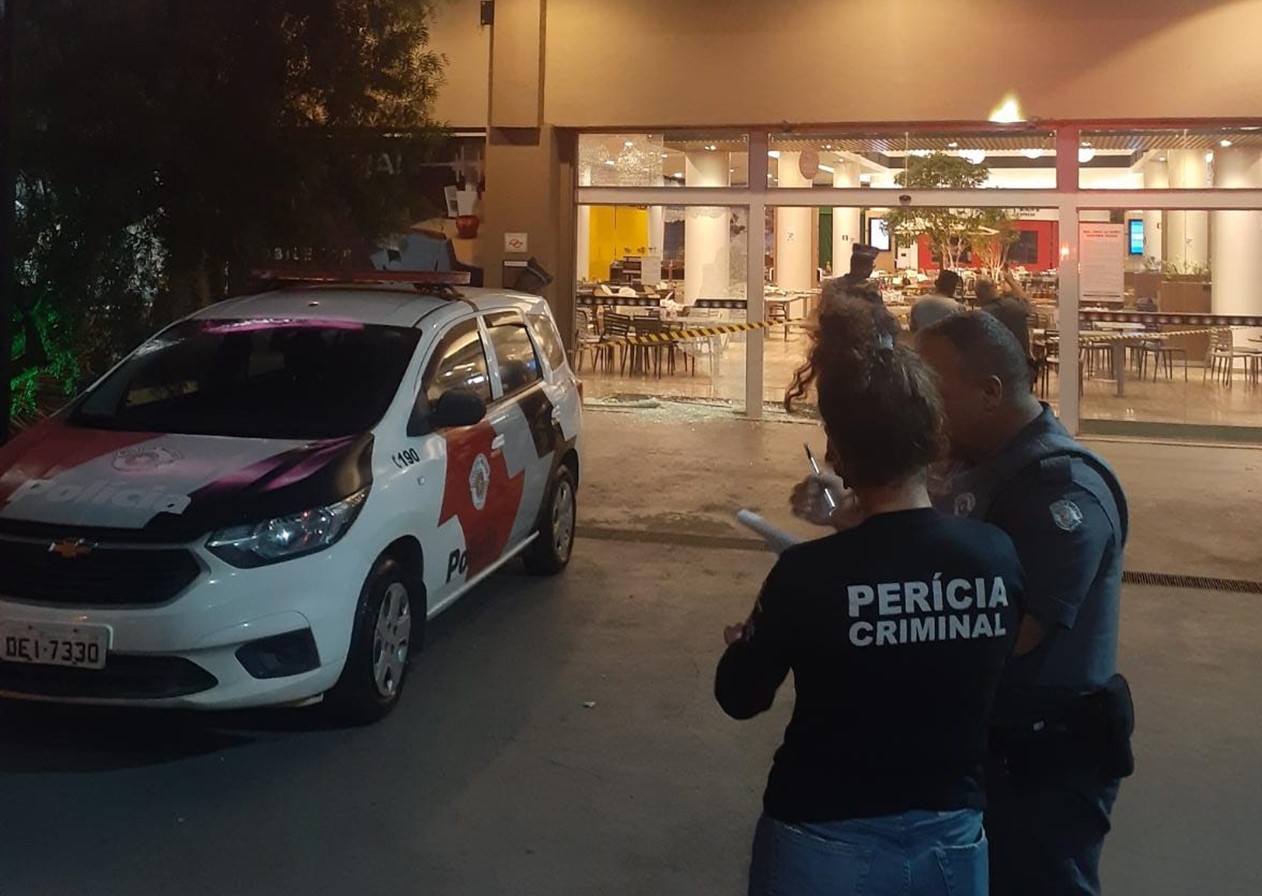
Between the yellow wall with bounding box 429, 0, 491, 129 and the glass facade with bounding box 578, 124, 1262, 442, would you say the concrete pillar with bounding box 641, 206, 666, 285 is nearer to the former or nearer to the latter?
the glass facade with bounding box 578, 124, 1262, 442

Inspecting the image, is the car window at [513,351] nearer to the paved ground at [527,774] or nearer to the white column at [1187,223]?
the paved ground at [527,774]

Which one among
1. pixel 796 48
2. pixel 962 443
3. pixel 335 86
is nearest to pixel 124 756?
pixel 962 443

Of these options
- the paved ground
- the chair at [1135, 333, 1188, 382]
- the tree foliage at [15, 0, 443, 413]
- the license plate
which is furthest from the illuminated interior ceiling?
the license plate

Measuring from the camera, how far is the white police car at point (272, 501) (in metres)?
4.86

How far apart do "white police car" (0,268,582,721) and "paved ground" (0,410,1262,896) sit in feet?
1.16

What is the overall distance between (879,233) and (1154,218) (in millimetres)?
3305

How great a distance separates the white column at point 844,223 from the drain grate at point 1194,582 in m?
7.22

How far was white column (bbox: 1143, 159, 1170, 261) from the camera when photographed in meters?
14.0

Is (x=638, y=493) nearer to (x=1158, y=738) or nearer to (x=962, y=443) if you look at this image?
(x=1158, y=738)

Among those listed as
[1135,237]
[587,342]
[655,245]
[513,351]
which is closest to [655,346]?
[587,342]

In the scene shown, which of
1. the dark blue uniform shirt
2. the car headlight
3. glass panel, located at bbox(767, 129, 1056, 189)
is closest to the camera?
the dark blue uniform shirt

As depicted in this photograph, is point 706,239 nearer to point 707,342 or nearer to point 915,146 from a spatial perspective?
point 707,342

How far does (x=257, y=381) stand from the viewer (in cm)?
623

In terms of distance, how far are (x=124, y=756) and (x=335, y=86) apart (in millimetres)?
6238
